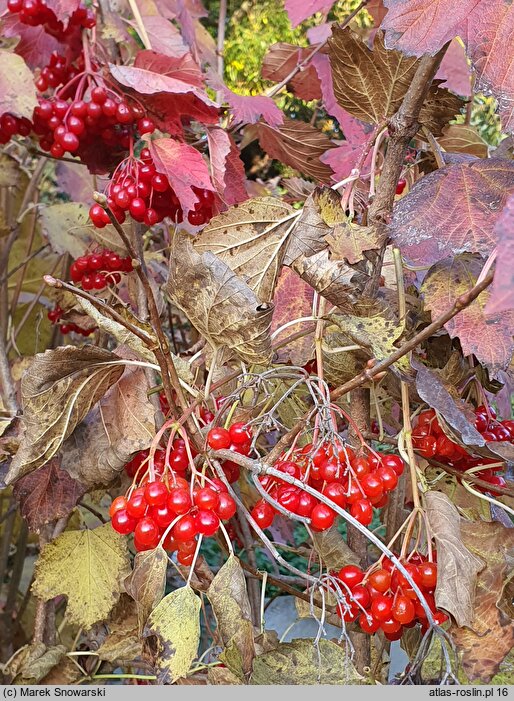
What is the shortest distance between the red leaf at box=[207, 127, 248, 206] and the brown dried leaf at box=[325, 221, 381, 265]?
256mm

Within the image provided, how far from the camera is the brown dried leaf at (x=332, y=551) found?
607mm

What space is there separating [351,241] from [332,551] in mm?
257

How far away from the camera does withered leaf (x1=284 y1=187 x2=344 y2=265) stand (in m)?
0.56

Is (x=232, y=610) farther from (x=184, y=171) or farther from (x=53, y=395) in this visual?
(x=184, y=171)

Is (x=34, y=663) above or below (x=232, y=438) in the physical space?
Result: below

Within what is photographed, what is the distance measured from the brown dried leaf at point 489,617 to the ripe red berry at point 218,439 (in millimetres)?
210

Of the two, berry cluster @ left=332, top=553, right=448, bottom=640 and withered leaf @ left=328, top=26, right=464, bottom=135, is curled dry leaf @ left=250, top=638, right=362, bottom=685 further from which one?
withered leaf @ left=328, top=26, right=464, bottom=135

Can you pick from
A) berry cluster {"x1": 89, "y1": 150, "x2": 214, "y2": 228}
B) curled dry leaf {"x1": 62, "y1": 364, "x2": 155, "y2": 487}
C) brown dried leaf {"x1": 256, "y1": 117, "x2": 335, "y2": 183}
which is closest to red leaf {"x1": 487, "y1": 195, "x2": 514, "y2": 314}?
curled dry leaf {"x1": 62, "y1": 364, "x2": 155, "y2": 487}

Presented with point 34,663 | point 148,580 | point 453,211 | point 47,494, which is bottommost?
point 34,663

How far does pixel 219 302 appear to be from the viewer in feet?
→ 1.67

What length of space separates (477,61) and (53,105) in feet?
1.70

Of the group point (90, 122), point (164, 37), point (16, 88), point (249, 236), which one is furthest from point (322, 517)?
point (164, 37)

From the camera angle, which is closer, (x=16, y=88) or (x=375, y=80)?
(x=375, y=80)

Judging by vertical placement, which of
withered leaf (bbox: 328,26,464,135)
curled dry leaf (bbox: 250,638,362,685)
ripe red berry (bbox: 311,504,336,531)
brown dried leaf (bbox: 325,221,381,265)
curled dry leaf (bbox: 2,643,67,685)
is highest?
withered leaf (bbox: 328,26,464,135)
